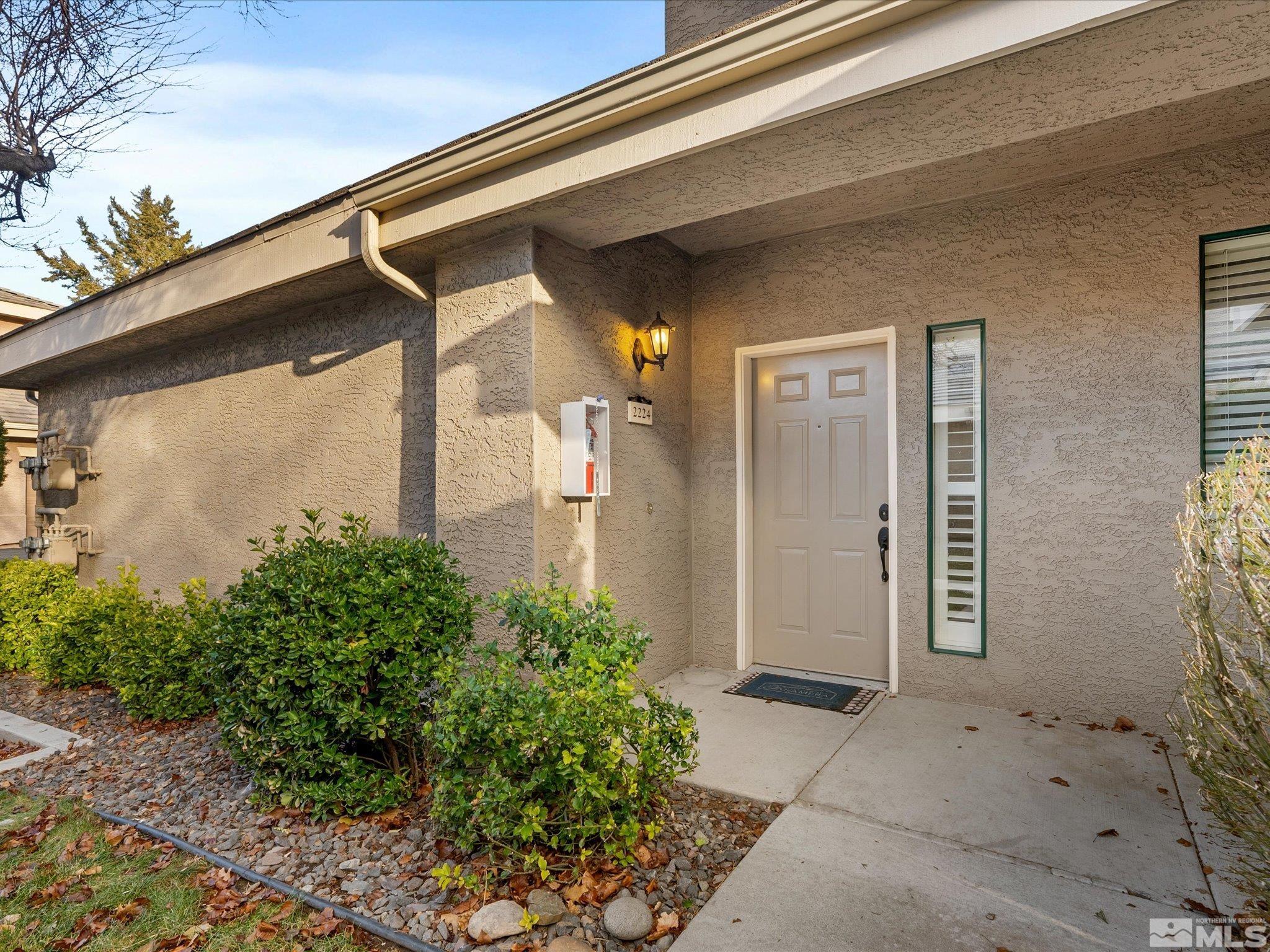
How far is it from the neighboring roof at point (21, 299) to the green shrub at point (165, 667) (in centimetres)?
1091

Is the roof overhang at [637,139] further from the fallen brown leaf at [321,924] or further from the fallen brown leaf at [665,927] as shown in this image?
the fallen brown leaf at [321,924]

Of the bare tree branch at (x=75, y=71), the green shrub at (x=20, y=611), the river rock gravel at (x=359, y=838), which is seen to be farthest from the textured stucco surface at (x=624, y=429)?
the green shrub at (x=20, y=611)

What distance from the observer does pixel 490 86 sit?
26.7 feet

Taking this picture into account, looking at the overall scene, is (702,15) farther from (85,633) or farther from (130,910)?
(85,633)

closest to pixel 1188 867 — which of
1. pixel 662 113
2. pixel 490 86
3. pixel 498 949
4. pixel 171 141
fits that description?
pixel 498 949

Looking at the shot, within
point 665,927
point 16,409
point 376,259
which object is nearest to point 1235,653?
point 665,927

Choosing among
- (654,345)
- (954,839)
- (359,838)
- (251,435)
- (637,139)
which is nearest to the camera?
(954,839)

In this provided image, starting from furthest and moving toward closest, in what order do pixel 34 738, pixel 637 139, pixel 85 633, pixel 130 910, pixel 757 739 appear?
pixel 85 633 < pixel 34 738 < pixel 757 739 < pixel 637 139 < pixel 130 910

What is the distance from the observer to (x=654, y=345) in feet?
14.6

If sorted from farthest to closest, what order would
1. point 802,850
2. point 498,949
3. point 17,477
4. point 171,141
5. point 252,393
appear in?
point 17,477, point 171,141, point 252,393, point 802,850, point 498,949

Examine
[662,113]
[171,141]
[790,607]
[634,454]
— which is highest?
[171,141]

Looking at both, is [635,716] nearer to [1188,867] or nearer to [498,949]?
[498,949]

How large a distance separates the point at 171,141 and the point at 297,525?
384cm

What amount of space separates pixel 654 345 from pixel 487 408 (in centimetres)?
129
